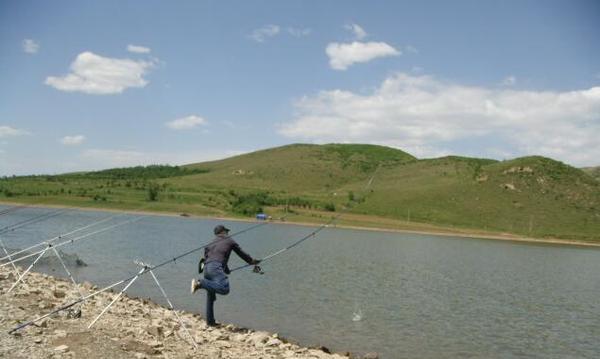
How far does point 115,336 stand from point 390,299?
1741 cm

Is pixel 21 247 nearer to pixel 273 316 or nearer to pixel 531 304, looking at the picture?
pixel 273 316

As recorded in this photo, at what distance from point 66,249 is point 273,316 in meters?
24.3

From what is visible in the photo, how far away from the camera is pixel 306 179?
171 meters

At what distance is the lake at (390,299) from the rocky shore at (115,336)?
377 cm

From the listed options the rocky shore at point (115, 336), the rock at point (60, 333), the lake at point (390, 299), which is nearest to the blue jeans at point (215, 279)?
the rocky shore at point (115, 336)

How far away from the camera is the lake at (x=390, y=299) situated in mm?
20250

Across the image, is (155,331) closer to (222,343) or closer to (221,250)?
(222,343)

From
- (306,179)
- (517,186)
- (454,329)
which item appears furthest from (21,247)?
(306,179)

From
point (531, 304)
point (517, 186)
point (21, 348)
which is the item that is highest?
point (517, 186)

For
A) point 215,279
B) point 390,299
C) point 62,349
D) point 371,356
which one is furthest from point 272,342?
point 390,299

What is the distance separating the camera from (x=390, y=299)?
27969 millimetres

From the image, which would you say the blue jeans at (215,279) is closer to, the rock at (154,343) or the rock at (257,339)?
the rock at (257,339)

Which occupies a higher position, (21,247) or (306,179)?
(306,179)

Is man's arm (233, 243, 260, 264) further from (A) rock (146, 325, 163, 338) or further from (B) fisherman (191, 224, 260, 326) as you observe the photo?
(A) rock (146, 325, 163, 338)
